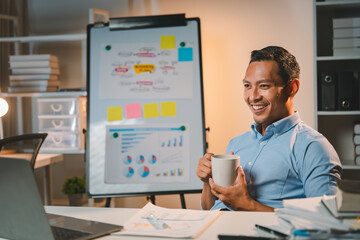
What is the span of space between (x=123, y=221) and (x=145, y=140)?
3.66ft

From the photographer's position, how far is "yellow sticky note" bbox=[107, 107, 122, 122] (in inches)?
84.4

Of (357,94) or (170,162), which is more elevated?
(357,94)

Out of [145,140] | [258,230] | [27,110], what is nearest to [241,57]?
[145,140]

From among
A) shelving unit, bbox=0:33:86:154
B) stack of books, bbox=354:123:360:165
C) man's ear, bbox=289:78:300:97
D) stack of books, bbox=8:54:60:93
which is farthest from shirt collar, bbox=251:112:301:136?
stack of books, bbox=8:54:60:93

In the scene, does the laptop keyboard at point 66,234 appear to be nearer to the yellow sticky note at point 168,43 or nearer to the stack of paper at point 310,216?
the stack of paper at point 310,216

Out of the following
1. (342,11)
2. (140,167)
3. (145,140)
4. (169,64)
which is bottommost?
(140,167)

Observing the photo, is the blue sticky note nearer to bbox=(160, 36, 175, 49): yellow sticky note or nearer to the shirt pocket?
bbox=(160, 36, 175, 49): yellow sticky note

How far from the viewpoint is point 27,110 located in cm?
300

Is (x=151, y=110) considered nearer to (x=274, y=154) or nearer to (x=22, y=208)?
(x=274, y=154)

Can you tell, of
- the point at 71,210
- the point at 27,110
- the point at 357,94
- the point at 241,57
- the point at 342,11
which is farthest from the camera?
the point at 27,110

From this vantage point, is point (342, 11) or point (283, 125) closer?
point (283, 125)

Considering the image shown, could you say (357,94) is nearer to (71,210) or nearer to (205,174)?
(205,174)

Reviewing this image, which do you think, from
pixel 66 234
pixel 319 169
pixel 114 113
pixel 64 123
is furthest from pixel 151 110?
pixel 66 234

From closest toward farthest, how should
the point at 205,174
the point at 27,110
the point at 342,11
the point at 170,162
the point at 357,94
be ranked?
the point at 205,174 < the point at 170,162 < the point at 357,94 < the point at 342,11 < the point at 27,110
